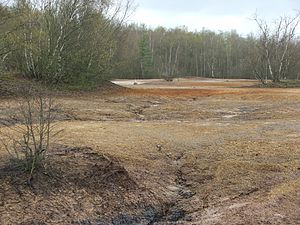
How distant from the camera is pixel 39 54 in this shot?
2702cm

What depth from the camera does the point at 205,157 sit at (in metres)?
10.5

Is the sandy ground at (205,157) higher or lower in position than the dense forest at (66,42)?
lower

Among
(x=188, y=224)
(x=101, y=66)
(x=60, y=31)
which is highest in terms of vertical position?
(x=60, y=31)

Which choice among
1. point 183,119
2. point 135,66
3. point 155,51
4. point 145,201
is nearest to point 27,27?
point 183,119

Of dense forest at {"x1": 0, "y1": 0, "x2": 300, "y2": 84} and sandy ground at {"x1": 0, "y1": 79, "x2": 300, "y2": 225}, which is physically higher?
dense forest at {"x1": 0, "y1": 0, "x2": 300, "y2": 84}

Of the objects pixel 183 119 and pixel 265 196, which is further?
pixel 183 119

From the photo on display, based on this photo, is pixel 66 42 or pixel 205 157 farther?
pixel 66 42

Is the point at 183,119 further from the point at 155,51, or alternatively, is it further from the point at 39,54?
the point at 155,51

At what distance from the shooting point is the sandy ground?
709 centimetres

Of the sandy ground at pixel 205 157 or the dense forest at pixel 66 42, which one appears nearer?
the sandy ground at pixel 205 157

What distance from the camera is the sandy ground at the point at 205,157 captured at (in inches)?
279

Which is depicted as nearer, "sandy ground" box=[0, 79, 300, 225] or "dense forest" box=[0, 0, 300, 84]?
"sandy ground" box=[0, 79, 300, 225]

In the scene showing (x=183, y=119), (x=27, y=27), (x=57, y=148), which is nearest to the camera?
(x=57, y=148)

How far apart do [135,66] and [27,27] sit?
48756mm
